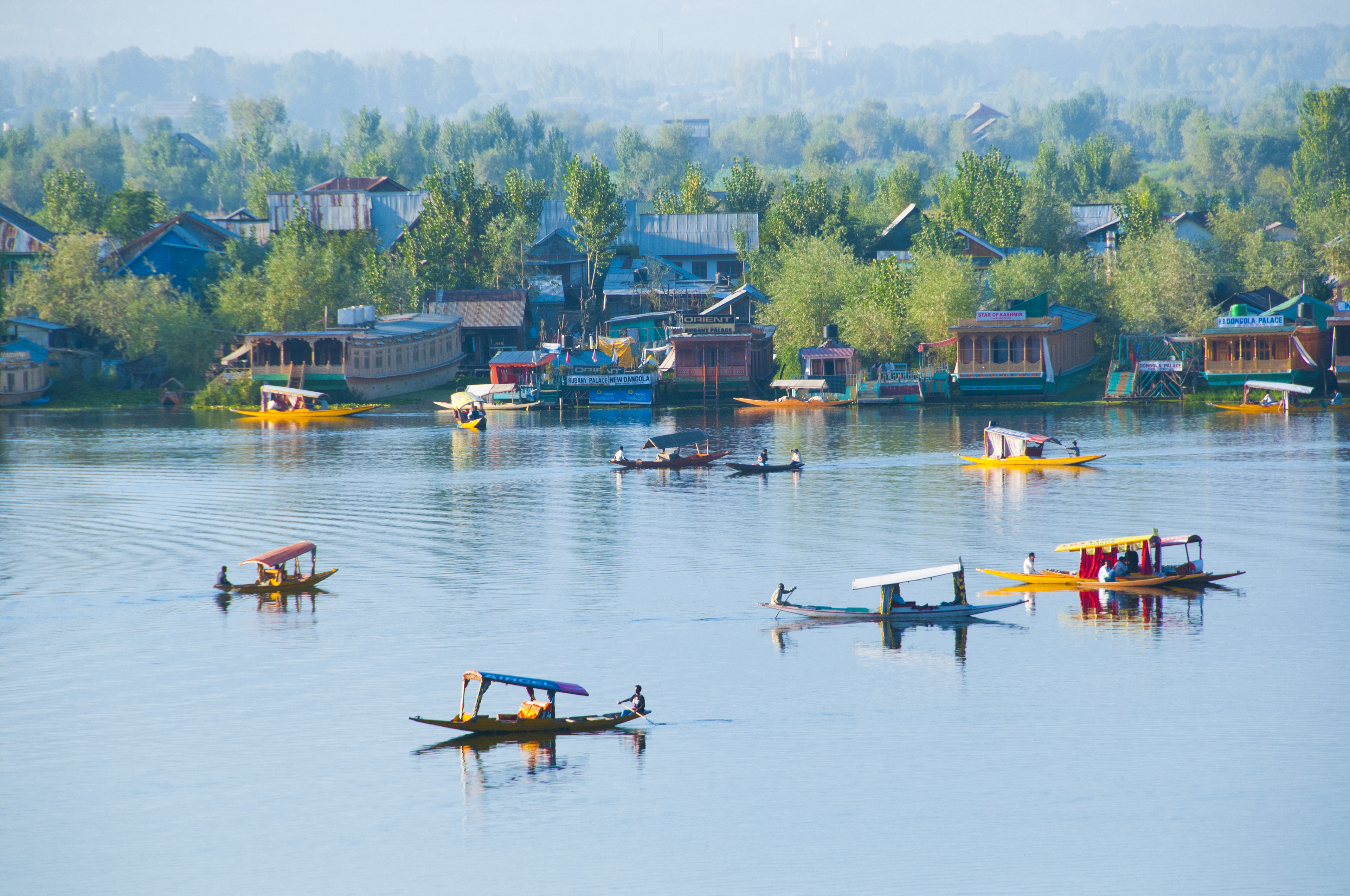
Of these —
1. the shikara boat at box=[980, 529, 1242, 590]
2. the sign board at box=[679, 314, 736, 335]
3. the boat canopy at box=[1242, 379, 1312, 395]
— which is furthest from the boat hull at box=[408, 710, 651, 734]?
the sign board at box=[679, 314, 736, 335]

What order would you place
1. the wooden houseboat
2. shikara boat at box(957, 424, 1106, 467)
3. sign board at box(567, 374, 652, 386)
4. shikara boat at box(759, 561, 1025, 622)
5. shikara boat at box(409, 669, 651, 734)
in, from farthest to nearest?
the wooden houseboat → sign board at box(567, 374, 652, 386) → shikara boat at box(957, 424, 1106, 467) → shikara boat at box(759, 561, 1025, 622) → shikara boat at box(409, 669, 651, 734)

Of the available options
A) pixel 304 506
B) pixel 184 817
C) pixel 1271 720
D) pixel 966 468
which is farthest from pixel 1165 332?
pixel 184 817

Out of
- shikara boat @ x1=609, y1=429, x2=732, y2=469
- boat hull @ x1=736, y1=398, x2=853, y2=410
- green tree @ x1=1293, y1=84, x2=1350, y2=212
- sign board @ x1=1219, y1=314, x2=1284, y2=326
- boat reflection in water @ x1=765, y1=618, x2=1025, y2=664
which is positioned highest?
green tree @ x1=1293, y1=84, x2=1350, y2=212

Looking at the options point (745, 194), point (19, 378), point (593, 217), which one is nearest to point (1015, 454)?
point (593, 217)

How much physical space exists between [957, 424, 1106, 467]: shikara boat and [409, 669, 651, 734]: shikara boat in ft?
139

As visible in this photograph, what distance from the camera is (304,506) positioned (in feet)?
206

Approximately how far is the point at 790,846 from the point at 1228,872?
813 cm

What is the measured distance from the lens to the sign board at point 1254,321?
93.3m

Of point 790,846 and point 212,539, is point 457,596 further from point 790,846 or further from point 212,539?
point 790,846

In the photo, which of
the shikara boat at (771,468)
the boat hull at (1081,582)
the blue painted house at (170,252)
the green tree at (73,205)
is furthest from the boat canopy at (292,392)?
the boat hull at (1081,582)

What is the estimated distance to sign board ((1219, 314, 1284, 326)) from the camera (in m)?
93.3

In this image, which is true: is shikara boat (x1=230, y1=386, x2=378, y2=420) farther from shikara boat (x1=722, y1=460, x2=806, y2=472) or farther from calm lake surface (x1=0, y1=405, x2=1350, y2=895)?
shikara boat (x1=722, y1=460, x2=806, y2=472)

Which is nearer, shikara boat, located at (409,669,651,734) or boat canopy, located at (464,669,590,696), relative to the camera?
boat canopy, located at (464,669,590,696)

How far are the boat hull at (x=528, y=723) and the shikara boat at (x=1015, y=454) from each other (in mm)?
42571
